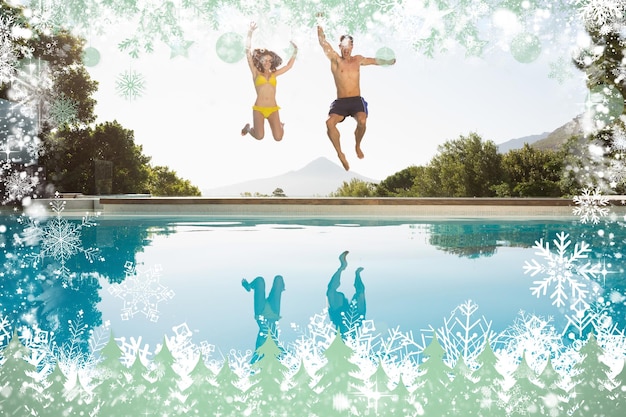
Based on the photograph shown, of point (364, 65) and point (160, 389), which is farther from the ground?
point (364, 65)

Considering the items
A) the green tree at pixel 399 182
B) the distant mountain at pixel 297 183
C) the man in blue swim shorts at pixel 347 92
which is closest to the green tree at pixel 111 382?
the man in blue swim shorts at pixel 347 92

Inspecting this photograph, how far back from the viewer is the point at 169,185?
21.3 meters

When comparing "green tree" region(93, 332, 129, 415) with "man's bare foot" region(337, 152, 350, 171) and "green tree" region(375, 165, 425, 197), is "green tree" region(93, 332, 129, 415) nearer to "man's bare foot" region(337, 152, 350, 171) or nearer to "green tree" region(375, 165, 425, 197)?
"man's bare foot" region(337, 152, 350, 171)

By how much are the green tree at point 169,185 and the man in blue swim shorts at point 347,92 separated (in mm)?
12300

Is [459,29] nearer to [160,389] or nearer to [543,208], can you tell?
[160,389]

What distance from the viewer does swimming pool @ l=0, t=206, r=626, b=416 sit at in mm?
2531

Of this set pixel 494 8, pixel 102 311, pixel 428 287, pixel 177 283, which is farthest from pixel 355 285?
pixel 494 8

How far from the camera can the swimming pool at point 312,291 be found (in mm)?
2531

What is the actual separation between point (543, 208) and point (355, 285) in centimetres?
710

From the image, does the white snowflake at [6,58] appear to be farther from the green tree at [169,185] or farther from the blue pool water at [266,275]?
the green tree at [169,185]

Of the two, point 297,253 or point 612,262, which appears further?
point 297,253

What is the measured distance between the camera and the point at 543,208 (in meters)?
11.0

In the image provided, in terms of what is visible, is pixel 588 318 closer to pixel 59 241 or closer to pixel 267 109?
pixel 59 241

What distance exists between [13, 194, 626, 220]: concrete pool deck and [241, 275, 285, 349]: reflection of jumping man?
6.13 m
